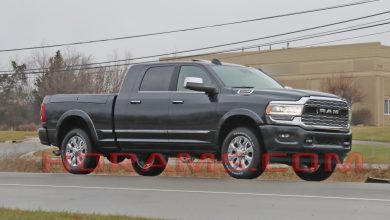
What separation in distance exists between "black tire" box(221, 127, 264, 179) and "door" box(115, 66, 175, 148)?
1.29m

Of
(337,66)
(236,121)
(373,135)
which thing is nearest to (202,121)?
(236,121)

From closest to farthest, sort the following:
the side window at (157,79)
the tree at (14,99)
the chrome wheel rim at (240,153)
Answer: the chrome wheel rim at (240,153)
the side window at (157,79)
the tree at (14,99)

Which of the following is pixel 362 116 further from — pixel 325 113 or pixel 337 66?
pixel 325 113

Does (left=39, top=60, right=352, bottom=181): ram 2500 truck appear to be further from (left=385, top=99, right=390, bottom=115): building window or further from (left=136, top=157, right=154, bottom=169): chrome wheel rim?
(left=385, top=99, right=390, bottom=115): building window

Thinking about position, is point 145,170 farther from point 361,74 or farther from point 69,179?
point 361,74

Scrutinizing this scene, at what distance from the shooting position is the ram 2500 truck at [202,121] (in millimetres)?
11078

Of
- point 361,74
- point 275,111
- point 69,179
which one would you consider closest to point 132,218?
point 275,111

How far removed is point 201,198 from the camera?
9.38 metres

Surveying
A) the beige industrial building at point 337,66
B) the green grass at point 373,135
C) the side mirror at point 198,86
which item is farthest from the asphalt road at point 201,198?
the beige industrial building at point 337,66

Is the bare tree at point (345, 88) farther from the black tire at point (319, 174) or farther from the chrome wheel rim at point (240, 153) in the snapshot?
the chrome wheel rim at point (240, 153)

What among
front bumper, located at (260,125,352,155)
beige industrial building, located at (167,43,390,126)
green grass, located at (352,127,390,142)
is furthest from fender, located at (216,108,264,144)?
beige industrial building, located at (167,43,390,126)

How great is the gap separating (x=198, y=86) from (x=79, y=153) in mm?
3139

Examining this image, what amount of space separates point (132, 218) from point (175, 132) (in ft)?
15.2

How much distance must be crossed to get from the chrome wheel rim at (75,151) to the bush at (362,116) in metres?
61.4
